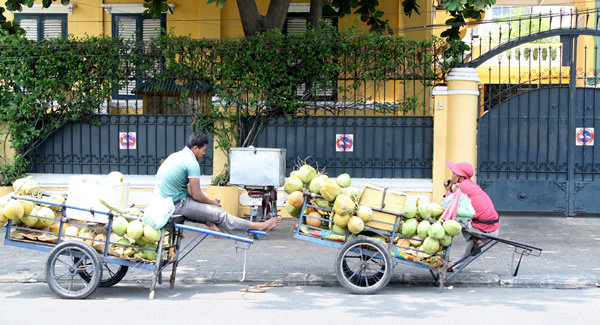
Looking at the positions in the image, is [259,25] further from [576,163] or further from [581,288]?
[581,288]

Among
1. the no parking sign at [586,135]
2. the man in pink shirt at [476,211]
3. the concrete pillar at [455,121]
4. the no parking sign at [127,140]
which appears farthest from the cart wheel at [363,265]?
the no parking sign at [586,135]

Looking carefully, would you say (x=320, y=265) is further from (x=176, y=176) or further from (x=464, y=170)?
(x=176, y=176)

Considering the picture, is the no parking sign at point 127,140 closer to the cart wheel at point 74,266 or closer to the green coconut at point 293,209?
the cart wheel at point 74,266

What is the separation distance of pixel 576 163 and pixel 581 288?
530cm

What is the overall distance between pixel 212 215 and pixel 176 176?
0.59 m

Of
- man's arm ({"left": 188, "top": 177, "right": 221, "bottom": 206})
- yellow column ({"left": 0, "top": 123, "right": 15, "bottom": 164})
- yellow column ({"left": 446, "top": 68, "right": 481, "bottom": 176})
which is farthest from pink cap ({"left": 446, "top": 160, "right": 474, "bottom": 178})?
yellow column ({"left": 0, "top": 123, "right": 15, "bottom": 164})

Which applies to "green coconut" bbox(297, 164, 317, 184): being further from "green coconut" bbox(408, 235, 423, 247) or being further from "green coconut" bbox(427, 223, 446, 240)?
"green coconut" bbox(427, 223, 446, 240)

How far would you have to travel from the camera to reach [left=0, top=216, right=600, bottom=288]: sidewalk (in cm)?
812

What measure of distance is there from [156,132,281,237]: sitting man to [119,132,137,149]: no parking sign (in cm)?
586

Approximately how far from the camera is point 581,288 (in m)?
7.87

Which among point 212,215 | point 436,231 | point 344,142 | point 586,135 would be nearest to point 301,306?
point 212,215

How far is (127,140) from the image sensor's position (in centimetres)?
1287

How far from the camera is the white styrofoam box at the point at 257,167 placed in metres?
10.8

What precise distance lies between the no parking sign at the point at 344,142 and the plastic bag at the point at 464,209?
17.2ft
